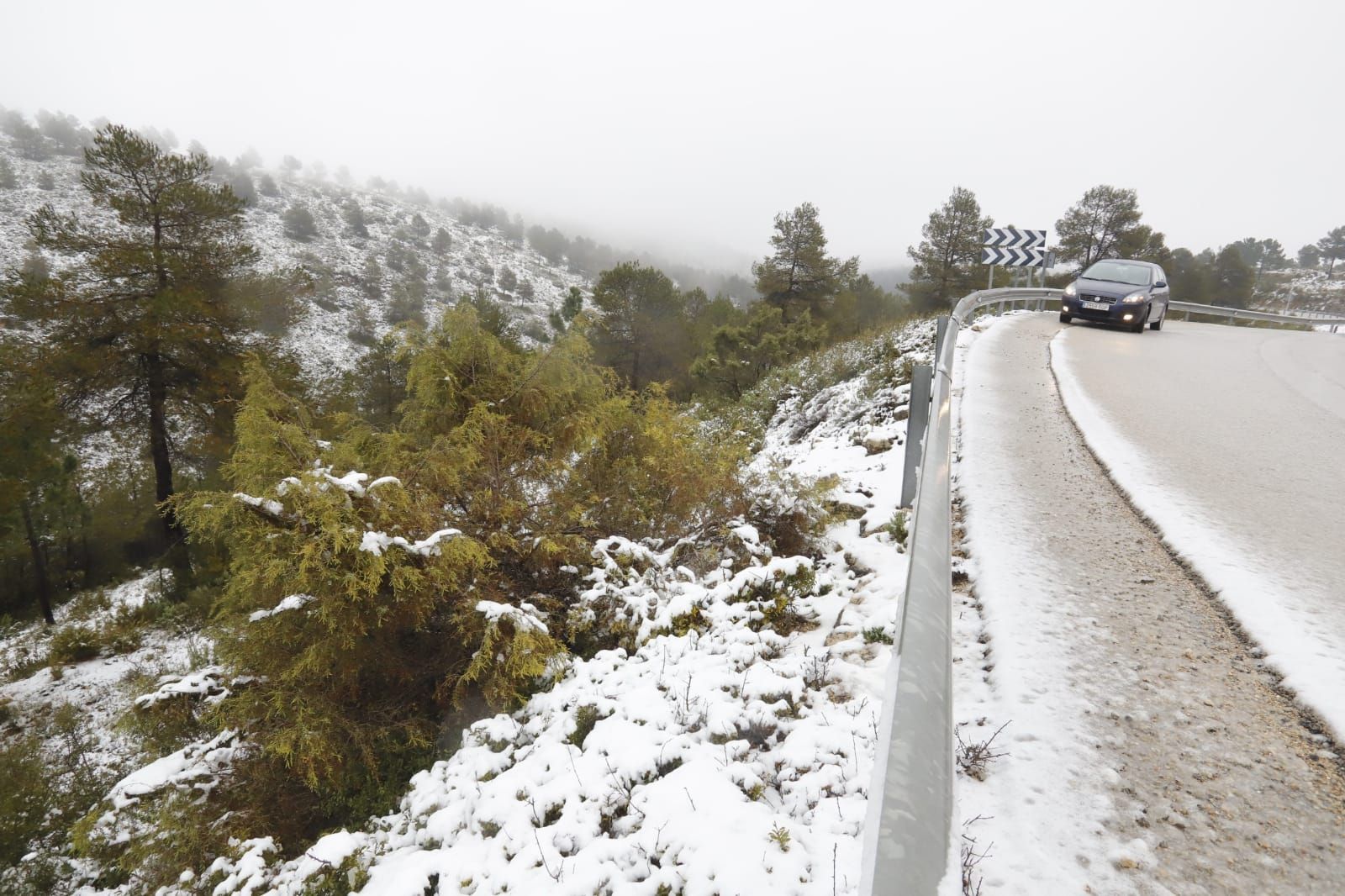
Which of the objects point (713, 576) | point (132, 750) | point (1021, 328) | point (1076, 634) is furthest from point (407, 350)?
point (1021, 328)

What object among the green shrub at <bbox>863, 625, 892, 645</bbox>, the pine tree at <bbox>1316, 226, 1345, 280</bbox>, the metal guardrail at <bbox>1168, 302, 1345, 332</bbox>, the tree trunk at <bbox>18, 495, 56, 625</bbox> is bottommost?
the tree trunk at <bbox>18, 495, 56, 625</bbox>

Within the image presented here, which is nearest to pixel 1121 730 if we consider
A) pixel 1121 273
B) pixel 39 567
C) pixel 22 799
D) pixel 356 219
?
pixel 22 799

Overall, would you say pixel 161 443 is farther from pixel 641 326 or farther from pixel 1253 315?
pixel 1253 315

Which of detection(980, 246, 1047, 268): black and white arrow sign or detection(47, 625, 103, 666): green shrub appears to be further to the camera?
detection(980, 246, 1047, 268): black and white arrow sign

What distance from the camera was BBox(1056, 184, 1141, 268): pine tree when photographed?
30953mm

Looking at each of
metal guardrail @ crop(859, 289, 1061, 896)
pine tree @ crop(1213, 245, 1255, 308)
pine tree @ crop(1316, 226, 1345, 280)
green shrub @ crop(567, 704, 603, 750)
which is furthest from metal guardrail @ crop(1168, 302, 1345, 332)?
pine tree @ crop(1316, 226, 1345, 280)

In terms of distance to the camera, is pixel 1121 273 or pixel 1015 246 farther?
pixel 1015 246

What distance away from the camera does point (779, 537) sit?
5.18m

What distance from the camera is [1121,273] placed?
41.1 feet

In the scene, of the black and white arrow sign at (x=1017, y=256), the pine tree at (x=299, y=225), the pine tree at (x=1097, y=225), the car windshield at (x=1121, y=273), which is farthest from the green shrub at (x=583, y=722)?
the pine tree at (x=299, y=225)

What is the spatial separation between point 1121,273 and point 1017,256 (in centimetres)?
270

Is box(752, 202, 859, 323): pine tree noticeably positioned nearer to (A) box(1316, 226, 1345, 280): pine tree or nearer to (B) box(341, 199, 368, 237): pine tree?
(B) box(341, 199, 368, 237): pine tree

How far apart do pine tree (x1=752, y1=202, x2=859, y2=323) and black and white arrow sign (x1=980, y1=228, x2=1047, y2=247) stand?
1191 centimetres

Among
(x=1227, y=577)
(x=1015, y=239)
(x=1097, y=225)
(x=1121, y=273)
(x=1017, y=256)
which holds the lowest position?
(x=1227, y=577)
